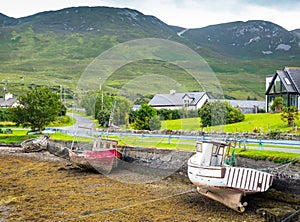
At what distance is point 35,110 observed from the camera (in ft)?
165

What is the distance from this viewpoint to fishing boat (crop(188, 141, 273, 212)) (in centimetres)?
1546

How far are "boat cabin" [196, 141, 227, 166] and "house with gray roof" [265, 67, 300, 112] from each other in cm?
3438

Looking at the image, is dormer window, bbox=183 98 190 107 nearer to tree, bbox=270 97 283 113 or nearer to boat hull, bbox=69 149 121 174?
boat hull, bbox=69 149 121 174

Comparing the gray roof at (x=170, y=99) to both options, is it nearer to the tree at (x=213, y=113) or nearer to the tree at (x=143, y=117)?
the tree at (x=143, y=117)

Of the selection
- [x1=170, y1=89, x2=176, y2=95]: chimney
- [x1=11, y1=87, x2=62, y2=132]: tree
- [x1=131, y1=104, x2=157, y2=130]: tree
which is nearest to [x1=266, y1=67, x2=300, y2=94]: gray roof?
[x1=170, y1=89, x2=176, y2=95]: chimney

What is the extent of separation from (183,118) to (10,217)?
12421mm

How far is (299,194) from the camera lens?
15.4 metres

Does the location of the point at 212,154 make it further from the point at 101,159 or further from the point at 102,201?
the point at 101,159

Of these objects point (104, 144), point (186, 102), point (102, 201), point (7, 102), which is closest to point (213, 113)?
point (186, 102)

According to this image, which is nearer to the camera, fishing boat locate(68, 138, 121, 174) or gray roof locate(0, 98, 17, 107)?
fishing boat locate(68, 138, 121, 174)

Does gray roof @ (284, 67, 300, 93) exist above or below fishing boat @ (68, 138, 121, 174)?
above

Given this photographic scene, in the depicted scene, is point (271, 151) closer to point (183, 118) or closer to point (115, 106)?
point (183, 118)

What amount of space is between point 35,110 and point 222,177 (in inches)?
1531

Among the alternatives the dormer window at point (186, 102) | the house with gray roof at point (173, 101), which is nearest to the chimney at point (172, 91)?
the house with gray roof at point (173, 101)
